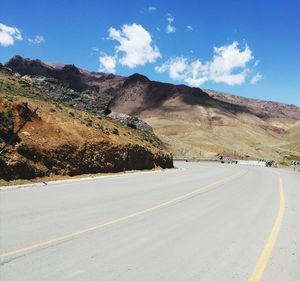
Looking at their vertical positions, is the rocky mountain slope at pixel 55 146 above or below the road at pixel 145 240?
above

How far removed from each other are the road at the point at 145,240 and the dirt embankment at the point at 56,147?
8858 mm

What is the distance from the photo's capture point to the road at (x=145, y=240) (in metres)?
6.18

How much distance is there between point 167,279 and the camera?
586 cm

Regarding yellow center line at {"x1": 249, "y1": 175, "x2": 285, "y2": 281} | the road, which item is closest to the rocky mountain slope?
the road

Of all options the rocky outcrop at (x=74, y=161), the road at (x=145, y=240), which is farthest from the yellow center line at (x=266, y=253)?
the rocky outcrop at (x=74, y=161)

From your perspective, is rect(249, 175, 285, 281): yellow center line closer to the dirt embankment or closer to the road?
the road

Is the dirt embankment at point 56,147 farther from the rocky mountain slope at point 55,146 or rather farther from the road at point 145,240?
the road at point 145,240

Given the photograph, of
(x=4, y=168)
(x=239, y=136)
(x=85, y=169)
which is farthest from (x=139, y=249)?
(x=239, y=136)

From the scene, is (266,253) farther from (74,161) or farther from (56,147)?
(74,161)

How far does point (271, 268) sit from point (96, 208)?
6443 millimetres

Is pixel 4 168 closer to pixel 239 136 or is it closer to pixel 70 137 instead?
pixel 70 137

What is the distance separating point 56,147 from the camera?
26203 mm

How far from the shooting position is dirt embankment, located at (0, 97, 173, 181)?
2298cm

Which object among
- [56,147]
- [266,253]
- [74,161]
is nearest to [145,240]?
[266,253]
